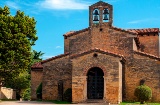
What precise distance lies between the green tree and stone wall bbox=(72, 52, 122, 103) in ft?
19.0

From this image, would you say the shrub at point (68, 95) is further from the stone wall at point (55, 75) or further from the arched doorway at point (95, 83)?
the arched doorway at point (95, 83)

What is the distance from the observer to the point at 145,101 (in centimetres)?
2920

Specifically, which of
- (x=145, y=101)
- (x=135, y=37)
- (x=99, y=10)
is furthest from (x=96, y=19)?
(x=145, y=101)

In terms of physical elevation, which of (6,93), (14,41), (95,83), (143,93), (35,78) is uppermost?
(14,41)

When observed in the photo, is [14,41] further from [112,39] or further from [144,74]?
[144,74]

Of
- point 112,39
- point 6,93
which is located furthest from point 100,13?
point 6,93

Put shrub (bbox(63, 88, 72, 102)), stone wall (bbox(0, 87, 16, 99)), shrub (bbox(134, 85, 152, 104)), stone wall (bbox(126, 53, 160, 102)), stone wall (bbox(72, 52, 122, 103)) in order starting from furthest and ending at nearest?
stone wall (bbox(0, 87, 16, 99)) → shrub (bbox(63, 88, 72, 102)) → stone wall (bbox(126, 53, 160, 102)) → shrub (bbox(134, 85, 152, 104)) → stone wall (bbox(72, 52, 122, 103))

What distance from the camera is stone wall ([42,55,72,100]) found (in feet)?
107

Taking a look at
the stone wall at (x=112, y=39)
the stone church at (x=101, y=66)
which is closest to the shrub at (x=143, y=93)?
the stone church at (x=101, y=66)

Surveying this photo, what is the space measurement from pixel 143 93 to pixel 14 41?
13349mm

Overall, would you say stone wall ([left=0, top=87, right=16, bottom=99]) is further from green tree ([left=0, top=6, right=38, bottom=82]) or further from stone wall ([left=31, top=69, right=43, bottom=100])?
green tree ([left=0, top=6, right=38, bottom=82])

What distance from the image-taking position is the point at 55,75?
33.1 meters

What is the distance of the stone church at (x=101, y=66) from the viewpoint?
28297mm

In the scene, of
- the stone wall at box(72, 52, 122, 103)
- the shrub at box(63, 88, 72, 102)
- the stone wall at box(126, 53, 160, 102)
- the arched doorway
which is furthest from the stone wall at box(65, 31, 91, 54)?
the stone wall at box(126, 53, 160, 102)
